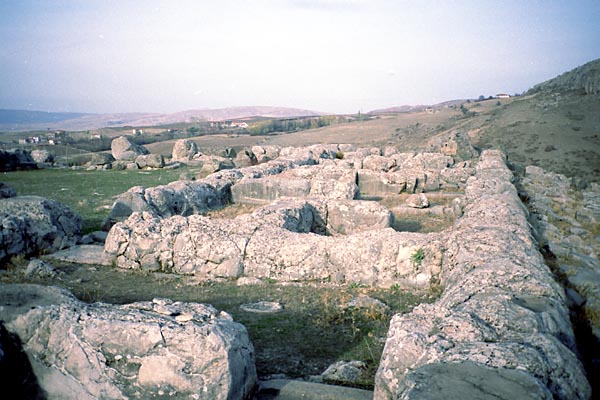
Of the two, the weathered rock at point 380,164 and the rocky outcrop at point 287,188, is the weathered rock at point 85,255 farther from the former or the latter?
the weathered rock at point 380,164

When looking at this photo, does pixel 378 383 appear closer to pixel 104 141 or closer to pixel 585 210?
pixel 585 210

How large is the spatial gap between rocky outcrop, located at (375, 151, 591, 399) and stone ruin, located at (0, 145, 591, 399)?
1 cm

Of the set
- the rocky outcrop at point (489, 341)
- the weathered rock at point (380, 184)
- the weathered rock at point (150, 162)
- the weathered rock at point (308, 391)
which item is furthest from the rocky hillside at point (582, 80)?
the weathered rock at point (308, 391)

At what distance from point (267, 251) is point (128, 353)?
375 cm

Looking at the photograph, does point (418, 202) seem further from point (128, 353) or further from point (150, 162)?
point (150, 162)

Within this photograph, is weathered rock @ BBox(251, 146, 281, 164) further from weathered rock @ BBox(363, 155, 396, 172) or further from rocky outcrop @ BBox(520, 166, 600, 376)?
rocky outcrop @ BBox(520, 166, 600, 376)

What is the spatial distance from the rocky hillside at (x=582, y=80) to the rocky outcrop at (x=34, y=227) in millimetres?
38622

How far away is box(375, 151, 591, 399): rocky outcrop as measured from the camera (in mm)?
2492

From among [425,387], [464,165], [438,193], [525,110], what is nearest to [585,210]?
[438,193]

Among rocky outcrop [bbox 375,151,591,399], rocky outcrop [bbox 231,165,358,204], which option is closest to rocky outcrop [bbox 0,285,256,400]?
rocky outcrop [bbox 375,151,591,399]

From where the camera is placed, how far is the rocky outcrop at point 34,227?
25.5 feet

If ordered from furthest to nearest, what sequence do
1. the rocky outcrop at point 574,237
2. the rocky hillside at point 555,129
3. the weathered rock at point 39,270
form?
the rocky hillside at point 555,129, the weathered rock at point 39,270, the rocky outcrop at point 574,237

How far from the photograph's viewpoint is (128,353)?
3.08m

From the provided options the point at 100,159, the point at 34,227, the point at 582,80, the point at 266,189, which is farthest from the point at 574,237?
the point at 582,80
